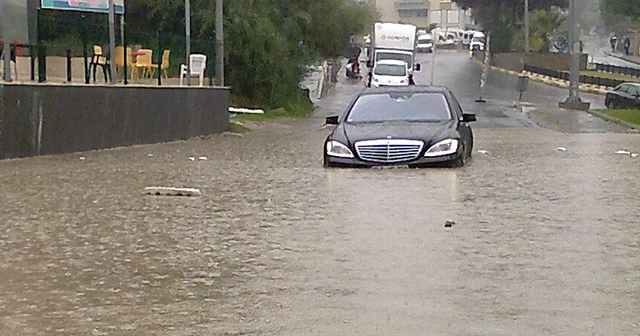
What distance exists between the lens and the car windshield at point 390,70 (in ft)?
191

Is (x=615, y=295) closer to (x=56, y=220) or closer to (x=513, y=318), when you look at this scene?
(x=513, y=318)

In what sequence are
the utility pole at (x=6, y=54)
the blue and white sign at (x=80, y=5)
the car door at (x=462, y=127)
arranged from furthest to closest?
the blue and white sign at (x=80, y=5) < the utility pole at (x=6, y=54) < the car door at (x=462, y=127)

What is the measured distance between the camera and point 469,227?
437 inches

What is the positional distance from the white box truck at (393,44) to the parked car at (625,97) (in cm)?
1422

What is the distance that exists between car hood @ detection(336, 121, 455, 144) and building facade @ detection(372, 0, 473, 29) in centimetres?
12377

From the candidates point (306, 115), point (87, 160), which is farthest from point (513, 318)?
point (306, 115)

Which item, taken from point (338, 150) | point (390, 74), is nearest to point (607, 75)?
point (390, 74)

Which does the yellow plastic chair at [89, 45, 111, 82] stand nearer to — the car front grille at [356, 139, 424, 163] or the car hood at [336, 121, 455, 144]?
the car hood at [336, 121, 455, 144]

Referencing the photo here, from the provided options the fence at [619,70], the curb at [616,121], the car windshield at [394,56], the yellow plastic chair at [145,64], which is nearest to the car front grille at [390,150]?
the yellow plastic chair at [145,64]

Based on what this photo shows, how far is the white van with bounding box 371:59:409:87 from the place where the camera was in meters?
57.8

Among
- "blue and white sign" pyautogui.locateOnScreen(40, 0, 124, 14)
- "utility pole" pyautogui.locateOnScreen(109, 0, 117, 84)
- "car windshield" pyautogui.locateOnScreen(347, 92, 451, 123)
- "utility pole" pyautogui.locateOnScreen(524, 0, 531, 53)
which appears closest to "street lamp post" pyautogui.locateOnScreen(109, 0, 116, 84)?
"utility pole" pyautogui.locateOnScreen(109, 0, 117, 84)

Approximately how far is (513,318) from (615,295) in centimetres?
110

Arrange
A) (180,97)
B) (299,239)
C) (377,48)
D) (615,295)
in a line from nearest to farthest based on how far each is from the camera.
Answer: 1. (615,295)
2. (299,239)
3. (180,97)
4. (377,48)

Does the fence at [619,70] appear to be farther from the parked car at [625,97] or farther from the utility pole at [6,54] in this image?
the utility pole at [6,54]
